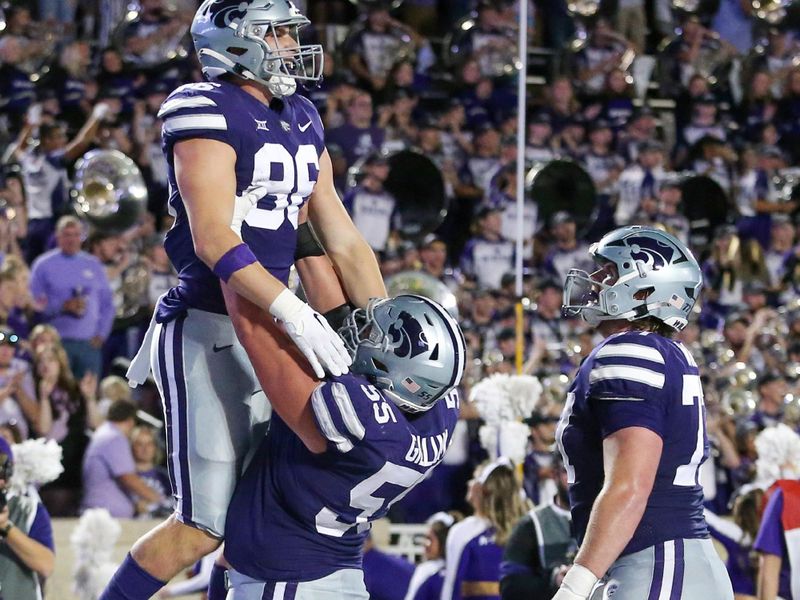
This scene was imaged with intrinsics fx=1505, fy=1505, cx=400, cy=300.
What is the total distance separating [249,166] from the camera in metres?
3.74

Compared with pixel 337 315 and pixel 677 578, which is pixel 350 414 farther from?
pixel 677 578

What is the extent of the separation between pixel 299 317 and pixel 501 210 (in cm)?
747

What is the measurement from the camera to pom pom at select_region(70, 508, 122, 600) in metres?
6.11

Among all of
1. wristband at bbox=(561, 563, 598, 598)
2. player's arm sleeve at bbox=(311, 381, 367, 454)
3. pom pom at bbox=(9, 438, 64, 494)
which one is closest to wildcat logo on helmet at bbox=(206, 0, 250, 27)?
player's arm sleeve at bbox=(311, 381, 367, 454)

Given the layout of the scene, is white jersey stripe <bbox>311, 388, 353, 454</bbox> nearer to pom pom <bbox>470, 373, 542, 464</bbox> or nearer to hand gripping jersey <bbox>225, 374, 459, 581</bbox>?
hand gripping jersey <bbox>225, 374, 459, 581</bbox>

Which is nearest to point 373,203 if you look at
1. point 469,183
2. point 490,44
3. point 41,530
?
point 469,183

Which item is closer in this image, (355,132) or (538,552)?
(538,552)

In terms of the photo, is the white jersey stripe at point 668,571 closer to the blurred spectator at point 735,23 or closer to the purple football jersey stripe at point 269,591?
the purple football jersey stripe at point 269,591

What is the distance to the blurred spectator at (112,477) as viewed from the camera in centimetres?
725

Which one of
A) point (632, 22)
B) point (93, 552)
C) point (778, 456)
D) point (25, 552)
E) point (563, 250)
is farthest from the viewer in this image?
point (632, 22)

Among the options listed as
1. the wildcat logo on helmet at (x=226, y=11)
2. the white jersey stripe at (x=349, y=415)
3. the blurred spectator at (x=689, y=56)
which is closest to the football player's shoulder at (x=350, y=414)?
the white jersey stripe at (x=349, y=415)

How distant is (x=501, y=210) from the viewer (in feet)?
35.6

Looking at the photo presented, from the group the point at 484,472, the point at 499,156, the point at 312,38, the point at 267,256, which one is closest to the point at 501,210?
the point at 499,156

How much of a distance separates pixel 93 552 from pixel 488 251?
A: 5127 millimetres
